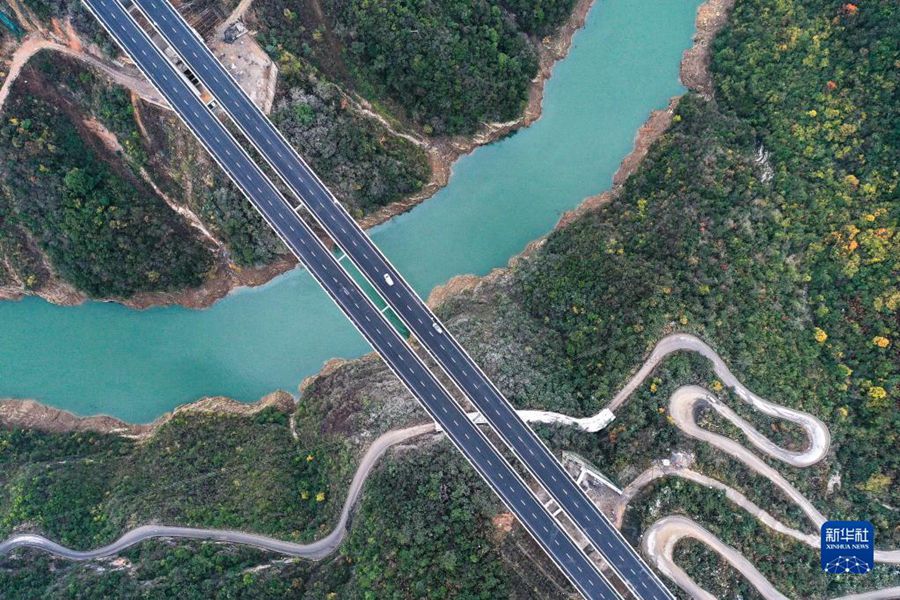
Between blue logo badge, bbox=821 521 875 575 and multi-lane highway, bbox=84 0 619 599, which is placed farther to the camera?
multi-lane highway, bbox=84 0 619 599

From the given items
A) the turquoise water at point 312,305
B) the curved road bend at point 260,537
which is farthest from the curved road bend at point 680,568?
the turquoise water at point 312,305

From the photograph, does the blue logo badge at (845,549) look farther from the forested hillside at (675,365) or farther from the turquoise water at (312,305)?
the turquoise water at (312,305)

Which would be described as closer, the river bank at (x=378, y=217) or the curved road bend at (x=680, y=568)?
the curved road bend at (x=680, y=568)

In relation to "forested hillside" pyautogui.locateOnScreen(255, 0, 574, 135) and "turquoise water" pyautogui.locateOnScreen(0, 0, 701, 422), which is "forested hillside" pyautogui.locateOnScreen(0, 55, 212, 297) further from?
"forested hillside" pyautogui.locateOnScreen(255, 0, 574, 135)

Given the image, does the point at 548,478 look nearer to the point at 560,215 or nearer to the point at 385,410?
the point at 385,410

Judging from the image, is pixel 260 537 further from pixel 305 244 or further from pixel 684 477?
pixel 684 477

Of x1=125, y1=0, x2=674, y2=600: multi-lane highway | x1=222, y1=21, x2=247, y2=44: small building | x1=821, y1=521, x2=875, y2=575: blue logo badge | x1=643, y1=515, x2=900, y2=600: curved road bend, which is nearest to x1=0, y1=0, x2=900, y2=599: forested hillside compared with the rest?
x1=643, y1=515, x2=900, y2=600: curved road bend
